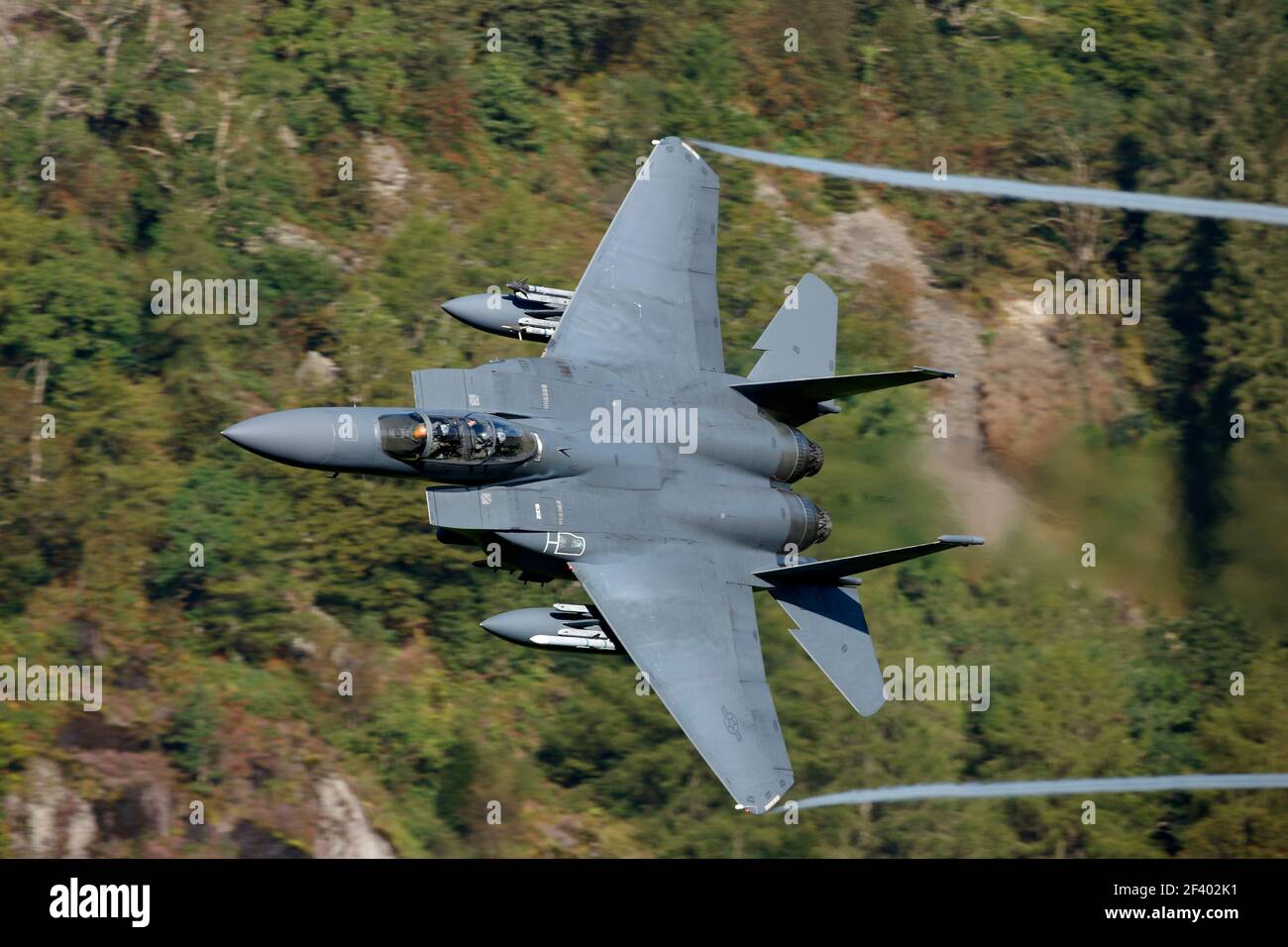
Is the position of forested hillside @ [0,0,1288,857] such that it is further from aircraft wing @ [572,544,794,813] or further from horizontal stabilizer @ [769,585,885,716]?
aircraft wing @ [572,544,794,813]

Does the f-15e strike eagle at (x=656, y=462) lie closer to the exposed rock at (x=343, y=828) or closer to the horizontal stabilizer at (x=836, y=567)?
the horizontal stabilizer at (x=836, y=567)

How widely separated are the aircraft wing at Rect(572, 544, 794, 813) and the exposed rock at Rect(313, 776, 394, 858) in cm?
665

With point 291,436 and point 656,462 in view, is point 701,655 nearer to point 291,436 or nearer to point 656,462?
point 656,462

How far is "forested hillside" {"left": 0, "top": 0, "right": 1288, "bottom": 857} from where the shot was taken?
2730 cm

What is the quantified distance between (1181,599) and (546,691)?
989cm

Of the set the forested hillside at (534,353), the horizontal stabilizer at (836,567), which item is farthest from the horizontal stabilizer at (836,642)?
the forested hillside at (534,353)

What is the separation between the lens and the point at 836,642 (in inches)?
920

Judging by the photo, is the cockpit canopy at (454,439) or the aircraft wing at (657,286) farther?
the aircraft wing at (657,286)

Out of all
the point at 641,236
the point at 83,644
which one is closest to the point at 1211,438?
the point at 641,236

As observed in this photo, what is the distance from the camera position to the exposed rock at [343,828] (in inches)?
1052

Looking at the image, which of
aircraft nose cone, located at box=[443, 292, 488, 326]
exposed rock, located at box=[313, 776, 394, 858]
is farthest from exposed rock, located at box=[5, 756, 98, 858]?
aircraft nose cone, located at box=[443, 292, 488, 326]

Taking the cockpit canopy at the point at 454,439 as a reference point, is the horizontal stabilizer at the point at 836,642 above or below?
below

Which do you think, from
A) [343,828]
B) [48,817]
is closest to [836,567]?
[343,828]

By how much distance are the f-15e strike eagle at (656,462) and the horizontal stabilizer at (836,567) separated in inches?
1.6
